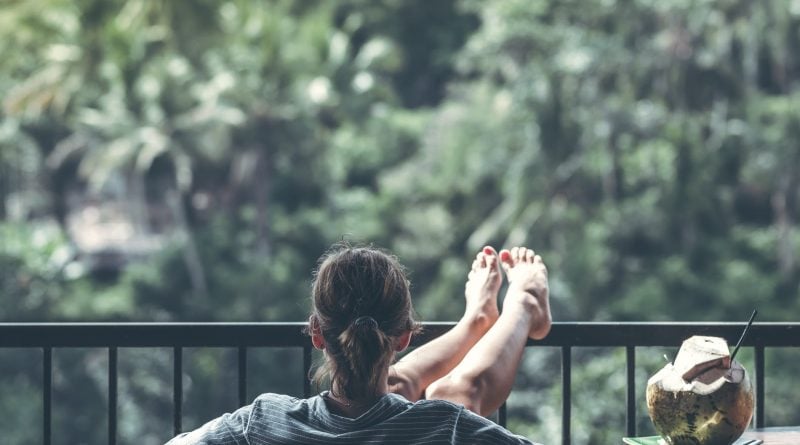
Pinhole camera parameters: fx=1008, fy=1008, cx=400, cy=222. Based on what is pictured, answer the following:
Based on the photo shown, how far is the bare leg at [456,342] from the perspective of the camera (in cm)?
150

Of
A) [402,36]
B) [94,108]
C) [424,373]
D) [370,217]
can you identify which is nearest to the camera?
[424,373]

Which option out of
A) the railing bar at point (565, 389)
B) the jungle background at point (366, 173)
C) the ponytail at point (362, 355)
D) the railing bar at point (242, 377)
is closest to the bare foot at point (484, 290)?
the railing bar at point (565, 389)

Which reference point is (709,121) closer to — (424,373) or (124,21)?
(124,21)

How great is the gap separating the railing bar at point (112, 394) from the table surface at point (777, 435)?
1018mm

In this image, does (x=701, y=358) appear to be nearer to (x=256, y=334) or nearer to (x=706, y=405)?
(x=706, y=405)

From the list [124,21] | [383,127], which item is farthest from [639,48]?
[124,21]

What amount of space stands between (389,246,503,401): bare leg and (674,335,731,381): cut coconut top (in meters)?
0.40

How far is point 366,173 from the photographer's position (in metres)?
19.6

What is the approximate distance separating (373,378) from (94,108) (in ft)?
63.8

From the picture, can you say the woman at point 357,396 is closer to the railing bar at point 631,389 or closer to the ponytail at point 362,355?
the ponytail at point 362,355

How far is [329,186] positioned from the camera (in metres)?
18.6

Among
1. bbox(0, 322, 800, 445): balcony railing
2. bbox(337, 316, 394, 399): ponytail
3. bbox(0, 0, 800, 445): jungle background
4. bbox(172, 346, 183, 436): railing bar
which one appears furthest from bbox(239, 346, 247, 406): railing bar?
bbox(0, 0, 800, 445): jungle background

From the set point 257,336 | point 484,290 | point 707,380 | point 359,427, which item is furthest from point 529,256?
point 359,427

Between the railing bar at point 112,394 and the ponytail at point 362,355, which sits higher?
the ponytail at point 362,355
